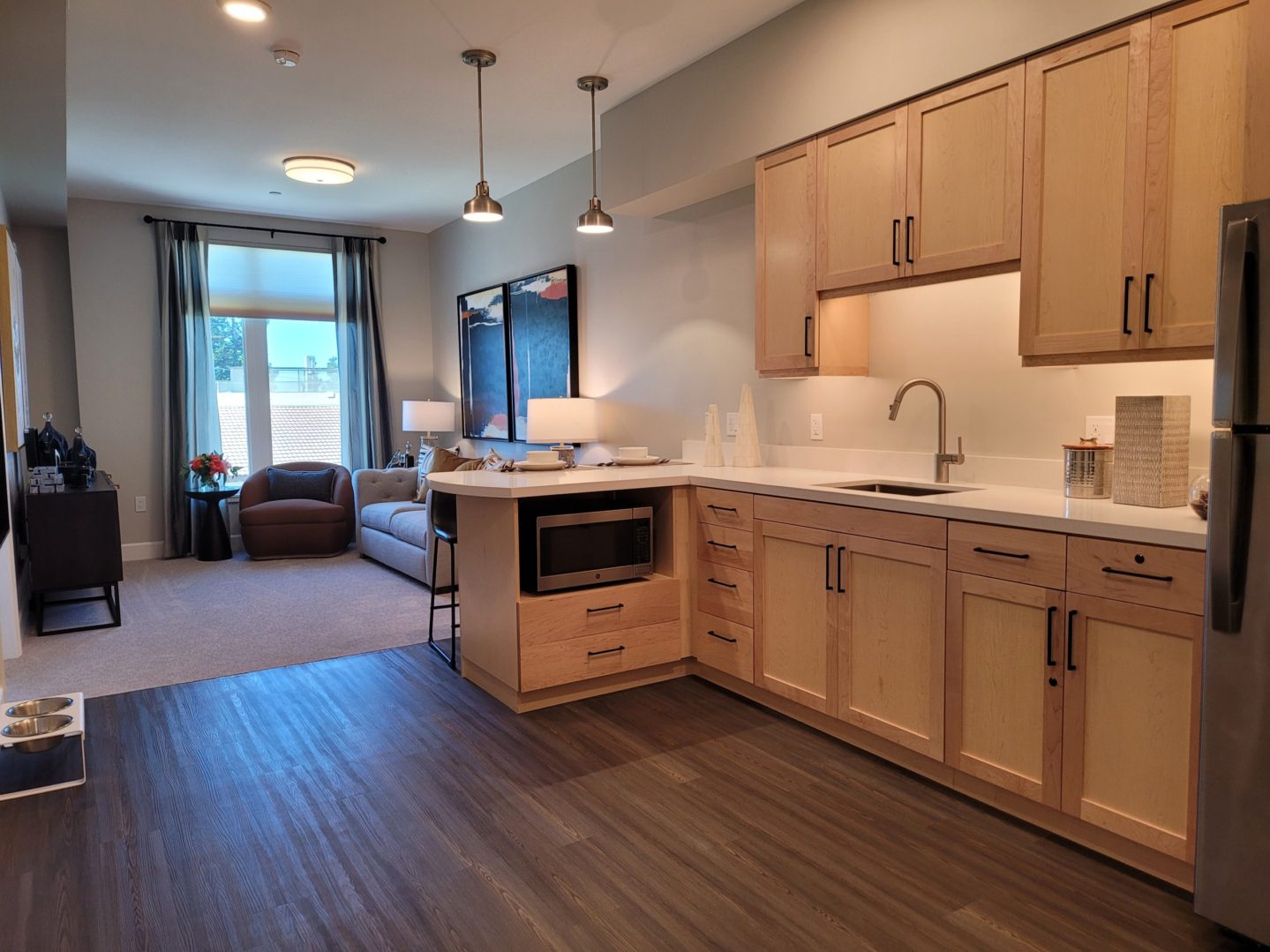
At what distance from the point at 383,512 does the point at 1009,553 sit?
16.4 ft

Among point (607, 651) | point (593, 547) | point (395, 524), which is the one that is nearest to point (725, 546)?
point (593, 547)

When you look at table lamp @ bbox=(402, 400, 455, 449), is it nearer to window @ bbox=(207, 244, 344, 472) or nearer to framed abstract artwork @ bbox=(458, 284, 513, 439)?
framed abstract artwork @ bbox=(458, 284, 513, 439)

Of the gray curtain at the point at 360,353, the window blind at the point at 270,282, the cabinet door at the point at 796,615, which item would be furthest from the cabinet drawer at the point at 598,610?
the window blind at the point at 270,282

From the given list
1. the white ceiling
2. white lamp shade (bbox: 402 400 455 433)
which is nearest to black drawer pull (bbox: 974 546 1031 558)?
the white ceiling

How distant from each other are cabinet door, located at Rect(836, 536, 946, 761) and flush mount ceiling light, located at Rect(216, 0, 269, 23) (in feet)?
9.88

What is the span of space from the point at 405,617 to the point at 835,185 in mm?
3290

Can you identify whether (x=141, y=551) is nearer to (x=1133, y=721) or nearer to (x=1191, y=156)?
(x=1133, y=721)

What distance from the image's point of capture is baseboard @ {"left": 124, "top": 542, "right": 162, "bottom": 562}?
677 cm

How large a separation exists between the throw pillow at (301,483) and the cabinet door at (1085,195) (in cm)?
599

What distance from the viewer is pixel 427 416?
7230 millimetres

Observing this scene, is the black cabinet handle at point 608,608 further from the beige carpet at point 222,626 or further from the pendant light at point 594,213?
the pendant light at point 594,213

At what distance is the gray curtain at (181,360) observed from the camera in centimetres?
671

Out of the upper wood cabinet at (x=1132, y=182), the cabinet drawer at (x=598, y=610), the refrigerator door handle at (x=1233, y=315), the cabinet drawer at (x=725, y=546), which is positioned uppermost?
the upper wood cabinet at (x=1132, y=182)

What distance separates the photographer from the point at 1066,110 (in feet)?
7.95
